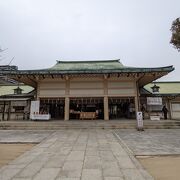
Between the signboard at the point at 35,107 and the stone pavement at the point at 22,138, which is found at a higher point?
the signboard at the point at 35,107

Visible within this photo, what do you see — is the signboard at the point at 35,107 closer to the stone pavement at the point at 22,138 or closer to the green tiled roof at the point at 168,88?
the stone pavement at the point at 22,138

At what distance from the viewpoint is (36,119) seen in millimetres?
16156

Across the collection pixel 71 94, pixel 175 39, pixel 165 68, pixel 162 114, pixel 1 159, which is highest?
pixel 175 39

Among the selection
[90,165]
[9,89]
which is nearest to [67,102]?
[90,165]

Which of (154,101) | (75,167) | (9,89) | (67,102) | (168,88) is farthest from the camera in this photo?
(9,89)

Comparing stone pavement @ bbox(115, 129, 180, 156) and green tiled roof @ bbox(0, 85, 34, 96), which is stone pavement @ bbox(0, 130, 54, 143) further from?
green tiled roof @ bbox(0, 85, 34, 96)

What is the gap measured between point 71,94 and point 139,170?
1290 centimetres

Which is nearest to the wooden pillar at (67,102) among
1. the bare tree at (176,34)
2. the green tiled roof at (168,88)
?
the bare tree at (176,34)

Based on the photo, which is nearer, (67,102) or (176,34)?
(176,34)

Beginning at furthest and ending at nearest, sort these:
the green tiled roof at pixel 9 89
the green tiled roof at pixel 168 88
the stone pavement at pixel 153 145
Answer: the green tiled roof at pixel 9 89, the green tiled roof at pixel 168 88, the stone pavement at pixel 153 145

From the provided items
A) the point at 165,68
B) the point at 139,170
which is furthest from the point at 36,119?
the point at 139,170

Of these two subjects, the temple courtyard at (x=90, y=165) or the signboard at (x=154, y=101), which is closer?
the temple courtyard at (x=90, y=165)

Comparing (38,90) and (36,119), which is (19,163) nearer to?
(36,119)

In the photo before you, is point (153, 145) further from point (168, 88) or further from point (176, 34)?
point (168, 88)
